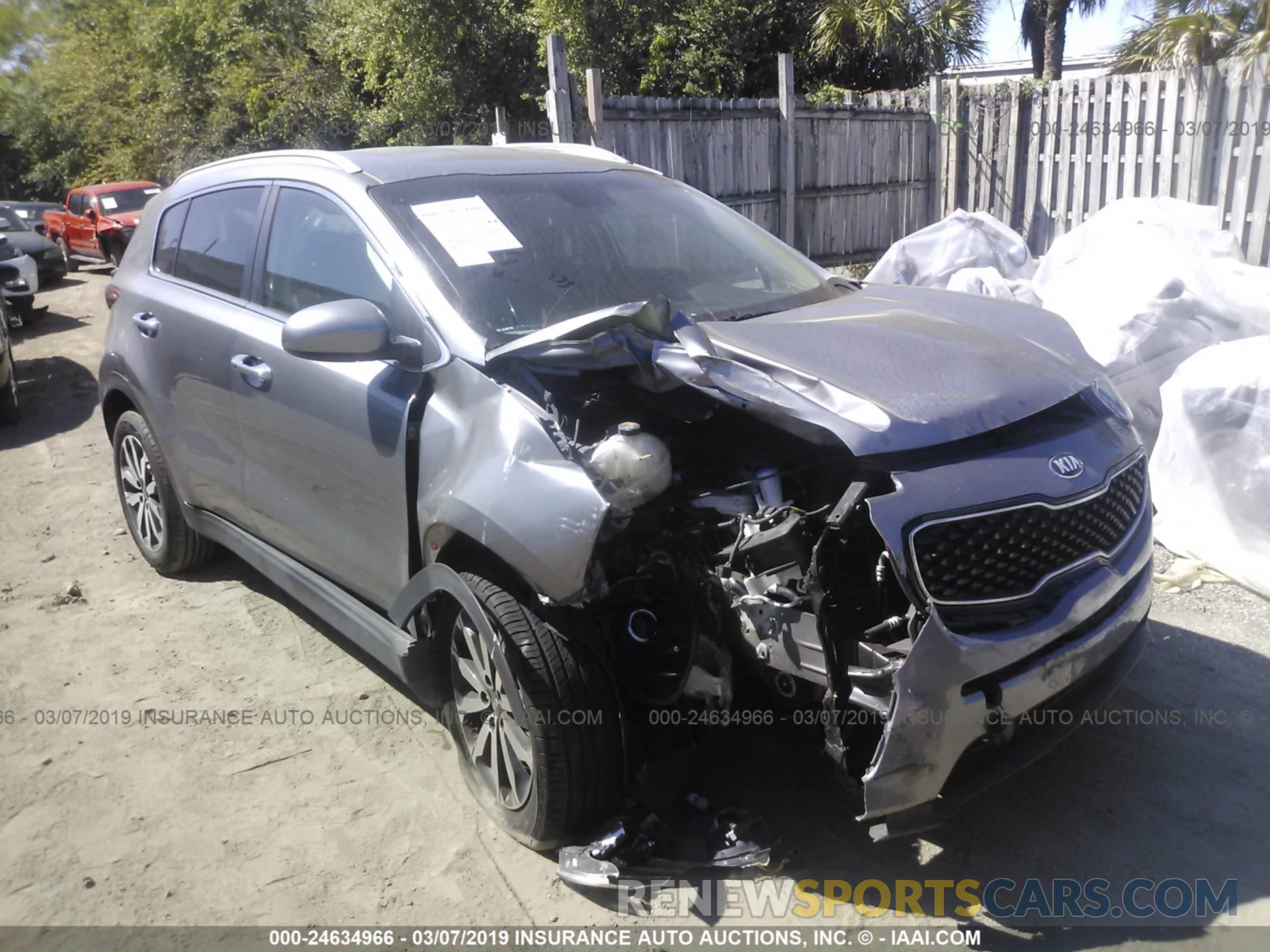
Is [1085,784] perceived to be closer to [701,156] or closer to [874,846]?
[874,846]

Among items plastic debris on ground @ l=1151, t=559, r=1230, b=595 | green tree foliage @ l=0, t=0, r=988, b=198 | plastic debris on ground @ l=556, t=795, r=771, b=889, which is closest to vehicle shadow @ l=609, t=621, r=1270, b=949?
plastic debris on ground @ l=556, t=795, r=771, b=889

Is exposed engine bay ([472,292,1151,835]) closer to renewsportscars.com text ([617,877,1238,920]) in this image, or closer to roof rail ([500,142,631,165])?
renewsportscars.com text ([617,877,1238,920])

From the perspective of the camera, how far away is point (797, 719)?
9.00 feet

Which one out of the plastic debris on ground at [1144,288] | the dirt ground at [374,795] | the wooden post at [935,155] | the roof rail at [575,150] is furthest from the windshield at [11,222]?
the plastic debris on ground at [1144,288]

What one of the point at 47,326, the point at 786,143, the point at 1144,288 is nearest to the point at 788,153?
the point at 786,143

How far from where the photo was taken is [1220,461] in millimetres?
4492

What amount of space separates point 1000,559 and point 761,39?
1651cm

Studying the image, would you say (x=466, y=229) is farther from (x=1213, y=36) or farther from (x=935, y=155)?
(x=1213, y=36)

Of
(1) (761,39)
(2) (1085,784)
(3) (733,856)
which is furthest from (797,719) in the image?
(1) (761,39)

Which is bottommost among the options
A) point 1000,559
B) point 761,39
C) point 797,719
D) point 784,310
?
point 797,719

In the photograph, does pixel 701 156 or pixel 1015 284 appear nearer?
pixel 1015 284

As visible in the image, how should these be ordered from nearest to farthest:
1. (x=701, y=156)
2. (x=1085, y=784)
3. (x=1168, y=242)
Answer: (x=1085, y=784)
(x=1168, y=242)
(x=701, y=156)

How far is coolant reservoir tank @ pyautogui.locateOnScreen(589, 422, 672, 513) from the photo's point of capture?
259 centimetres

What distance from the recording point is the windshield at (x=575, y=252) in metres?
3.19
